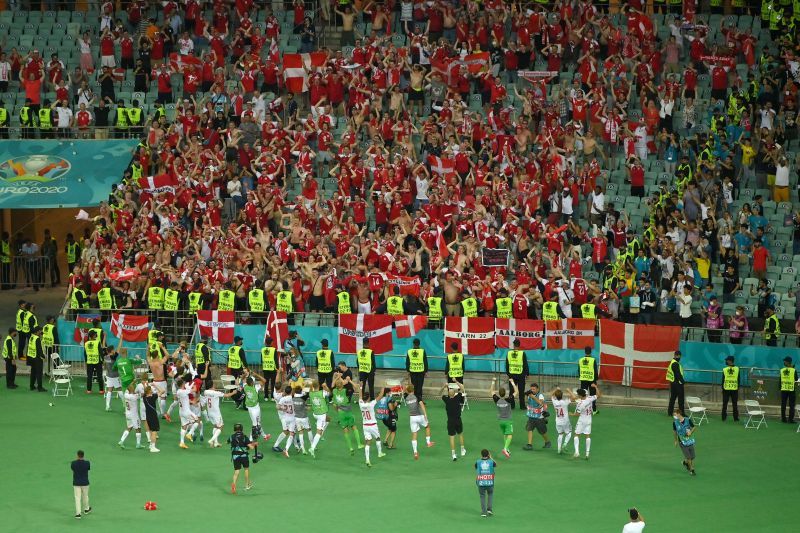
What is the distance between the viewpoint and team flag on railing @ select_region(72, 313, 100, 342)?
39562 millimetres

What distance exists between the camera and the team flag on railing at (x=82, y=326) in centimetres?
3956

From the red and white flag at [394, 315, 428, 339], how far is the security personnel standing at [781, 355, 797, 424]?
31.7 ft

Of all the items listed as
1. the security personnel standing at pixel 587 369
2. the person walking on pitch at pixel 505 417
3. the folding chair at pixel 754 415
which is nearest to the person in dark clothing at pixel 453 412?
the person walking on pitch at pixel 505 417

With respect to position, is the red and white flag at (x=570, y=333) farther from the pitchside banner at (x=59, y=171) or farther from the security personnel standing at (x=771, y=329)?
the pitchside banner at (x=59, y=171)

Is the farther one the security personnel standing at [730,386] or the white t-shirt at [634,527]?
the security personnel standing at [730,386]

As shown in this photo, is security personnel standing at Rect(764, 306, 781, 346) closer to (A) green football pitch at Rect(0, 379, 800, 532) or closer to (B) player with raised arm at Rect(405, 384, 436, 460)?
(A) green football pitch at Rect(0, 379, 800, 532)

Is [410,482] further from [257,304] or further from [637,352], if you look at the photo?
[257,304]

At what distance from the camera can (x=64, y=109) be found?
48.1 meters

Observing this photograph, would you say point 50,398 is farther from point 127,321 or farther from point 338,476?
point 338,476

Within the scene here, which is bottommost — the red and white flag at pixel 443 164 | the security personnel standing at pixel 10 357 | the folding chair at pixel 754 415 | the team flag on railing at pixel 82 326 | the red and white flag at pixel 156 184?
the folding chair at pixel 754 415

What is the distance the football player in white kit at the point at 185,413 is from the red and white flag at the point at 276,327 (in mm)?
4660

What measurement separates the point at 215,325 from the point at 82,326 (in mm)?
3878

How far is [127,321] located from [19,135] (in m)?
12.2

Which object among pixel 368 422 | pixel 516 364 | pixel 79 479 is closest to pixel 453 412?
pixel 368 422
